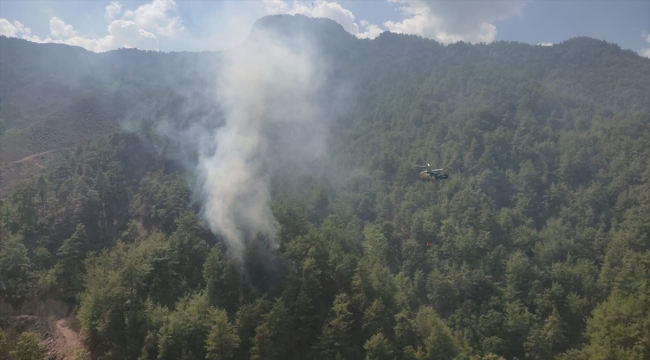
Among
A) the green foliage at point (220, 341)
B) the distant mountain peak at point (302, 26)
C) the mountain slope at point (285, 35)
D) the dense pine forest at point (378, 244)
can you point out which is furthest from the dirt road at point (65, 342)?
the distant mountain peak at point (302, 26)

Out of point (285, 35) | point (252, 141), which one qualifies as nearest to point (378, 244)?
point (252, 141)

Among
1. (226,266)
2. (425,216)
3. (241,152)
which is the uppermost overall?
(241,152)

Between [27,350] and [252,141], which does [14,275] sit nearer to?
[27,350]

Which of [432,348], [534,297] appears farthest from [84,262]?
[534,297]

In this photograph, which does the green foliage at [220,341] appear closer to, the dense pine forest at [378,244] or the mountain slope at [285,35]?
the dense pine forest at [378,244]

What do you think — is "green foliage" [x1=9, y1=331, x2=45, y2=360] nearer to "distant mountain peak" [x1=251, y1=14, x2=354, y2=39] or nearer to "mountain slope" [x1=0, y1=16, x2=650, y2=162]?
"mountain slope" [x1=0, y1=16, x2=650, y2=162]

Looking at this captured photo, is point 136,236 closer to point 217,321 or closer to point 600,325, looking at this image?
point 217,321
